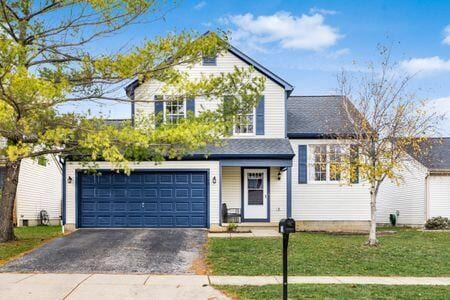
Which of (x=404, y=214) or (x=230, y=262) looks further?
(x=404, y=214)

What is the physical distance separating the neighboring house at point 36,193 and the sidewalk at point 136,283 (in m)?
12.1

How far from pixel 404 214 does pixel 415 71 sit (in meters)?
9.94

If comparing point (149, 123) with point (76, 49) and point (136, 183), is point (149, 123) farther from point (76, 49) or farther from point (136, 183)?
point (136, 183)

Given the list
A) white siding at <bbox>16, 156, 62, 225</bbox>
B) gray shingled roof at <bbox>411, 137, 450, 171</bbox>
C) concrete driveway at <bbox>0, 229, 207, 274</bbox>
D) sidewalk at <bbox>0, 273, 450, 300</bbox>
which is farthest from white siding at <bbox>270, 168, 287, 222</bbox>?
white siding at <bbox>16, 156, 62, 225</bbox>

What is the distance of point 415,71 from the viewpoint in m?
15.9

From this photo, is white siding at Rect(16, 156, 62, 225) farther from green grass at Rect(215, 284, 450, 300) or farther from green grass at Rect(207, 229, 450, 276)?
green grass at Rect(215, 284, 450, 300)

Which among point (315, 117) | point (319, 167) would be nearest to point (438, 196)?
point (319, 167)

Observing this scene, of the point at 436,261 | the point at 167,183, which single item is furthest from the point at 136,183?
the point at 436,261

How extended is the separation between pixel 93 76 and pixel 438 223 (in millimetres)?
16624

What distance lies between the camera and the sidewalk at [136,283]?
877 cm

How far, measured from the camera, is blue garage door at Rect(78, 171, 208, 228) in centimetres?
1802

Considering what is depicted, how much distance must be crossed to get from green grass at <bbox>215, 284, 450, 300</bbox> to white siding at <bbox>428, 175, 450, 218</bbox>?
13911mm

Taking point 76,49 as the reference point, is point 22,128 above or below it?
below

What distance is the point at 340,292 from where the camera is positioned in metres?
8.81
